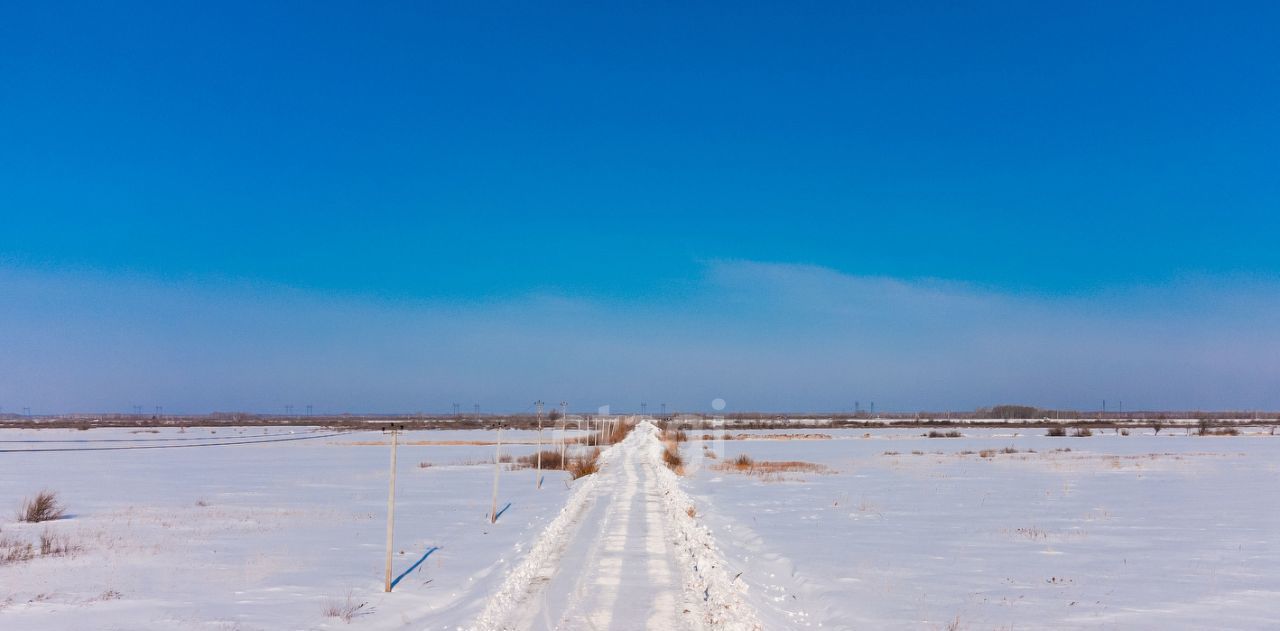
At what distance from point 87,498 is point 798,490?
19902 millimetres

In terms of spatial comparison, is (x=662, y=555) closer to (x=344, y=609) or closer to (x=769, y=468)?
(x=344, y=609)

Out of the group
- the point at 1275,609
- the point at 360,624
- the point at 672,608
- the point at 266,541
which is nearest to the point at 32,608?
the point at 360,624

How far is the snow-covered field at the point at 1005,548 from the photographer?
9.23m

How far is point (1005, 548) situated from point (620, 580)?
7.46 meters

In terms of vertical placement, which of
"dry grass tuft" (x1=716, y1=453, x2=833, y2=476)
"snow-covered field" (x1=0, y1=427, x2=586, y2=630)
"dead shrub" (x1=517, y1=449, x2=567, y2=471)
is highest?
"snow-covered field" (x1=0, y1=427, x2=586, y2=630)

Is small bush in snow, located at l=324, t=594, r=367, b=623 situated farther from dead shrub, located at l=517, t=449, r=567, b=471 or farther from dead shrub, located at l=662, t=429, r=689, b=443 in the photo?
dead shrub, located at l=662, t=429, r=689, b=443

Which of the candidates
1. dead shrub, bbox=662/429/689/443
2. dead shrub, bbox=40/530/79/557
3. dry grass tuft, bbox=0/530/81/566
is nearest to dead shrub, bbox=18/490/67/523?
dead shrub, bbox=40/530/79/557

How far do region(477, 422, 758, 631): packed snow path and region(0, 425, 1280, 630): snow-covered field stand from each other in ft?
0.15

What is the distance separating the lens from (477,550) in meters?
12.8

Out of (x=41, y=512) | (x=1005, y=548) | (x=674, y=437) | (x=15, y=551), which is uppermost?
(x=15, y=551)

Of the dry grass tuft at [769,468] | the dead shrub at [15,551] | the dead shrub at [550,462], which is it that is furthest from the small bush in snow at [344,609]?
the dead shrub at [550,462]

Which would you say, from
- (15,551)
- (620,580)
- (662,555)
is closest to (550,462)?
(662,555)

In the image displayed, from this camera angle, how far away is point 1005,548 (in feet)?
44.8

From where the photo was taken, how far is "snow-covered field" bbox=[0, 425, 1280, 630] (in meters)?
8.76
